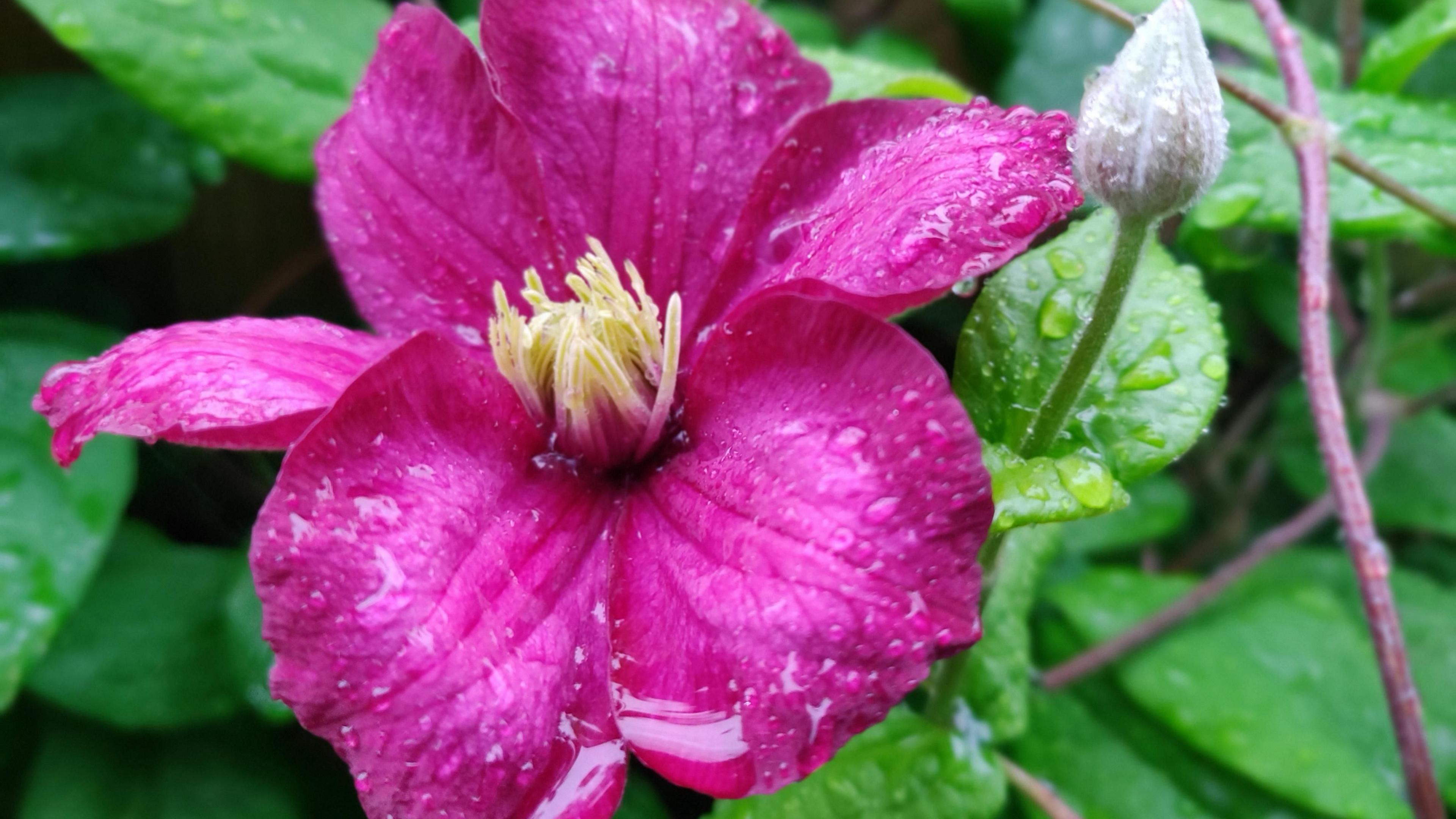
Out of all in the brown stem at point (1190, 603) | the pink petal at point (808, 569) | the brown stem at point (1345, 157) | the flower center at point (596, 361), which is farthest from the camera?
the brown stem at point (1190, 603)

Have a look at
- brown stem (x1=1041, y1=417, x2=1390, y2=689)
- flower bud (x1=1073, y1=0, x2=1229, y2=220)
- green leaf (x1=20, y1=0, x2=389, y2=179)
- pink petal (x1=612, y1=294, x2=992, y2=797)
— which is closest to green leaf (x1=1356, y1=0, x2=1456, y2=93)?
brown stem (x1=1041, y1=417, x2=1390, y2=689)

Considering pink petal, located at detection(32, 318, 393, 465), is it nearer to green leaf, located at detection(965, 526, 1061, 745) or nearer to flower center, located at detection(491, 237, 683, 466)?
flower center, located at detection(491, 237, 683, 466)

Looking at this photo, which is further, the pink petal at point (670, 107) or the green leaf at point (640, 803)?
the green leaf at point (640, 803)

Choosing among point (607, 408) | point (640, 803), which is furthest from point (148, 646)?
point (607, 408)

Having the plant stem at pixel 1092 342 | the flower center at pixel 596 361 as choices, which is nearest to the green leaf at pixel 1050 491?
the plant stem at pixel 1092 342

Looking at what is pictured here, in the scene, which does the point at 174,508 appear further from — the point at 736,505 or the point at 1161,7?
the point at 1161,7

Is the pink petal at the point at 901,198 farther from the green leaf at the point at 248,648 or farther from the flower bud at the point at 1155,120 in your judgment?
the green leaf at the point at 248,648

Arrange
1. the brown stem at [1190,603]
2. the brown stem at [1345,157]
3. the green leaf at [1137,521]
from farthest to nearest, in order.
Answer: the green leaf at [1137,521]
the brown stem at [1190,603]
the brown stem at [1345,157]

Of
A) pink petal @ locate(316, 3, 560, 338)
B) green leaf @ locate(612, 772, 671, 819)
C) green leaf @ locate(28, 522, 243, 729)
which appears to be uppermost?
pink petal @ locate(316, 3, 560, 338)
